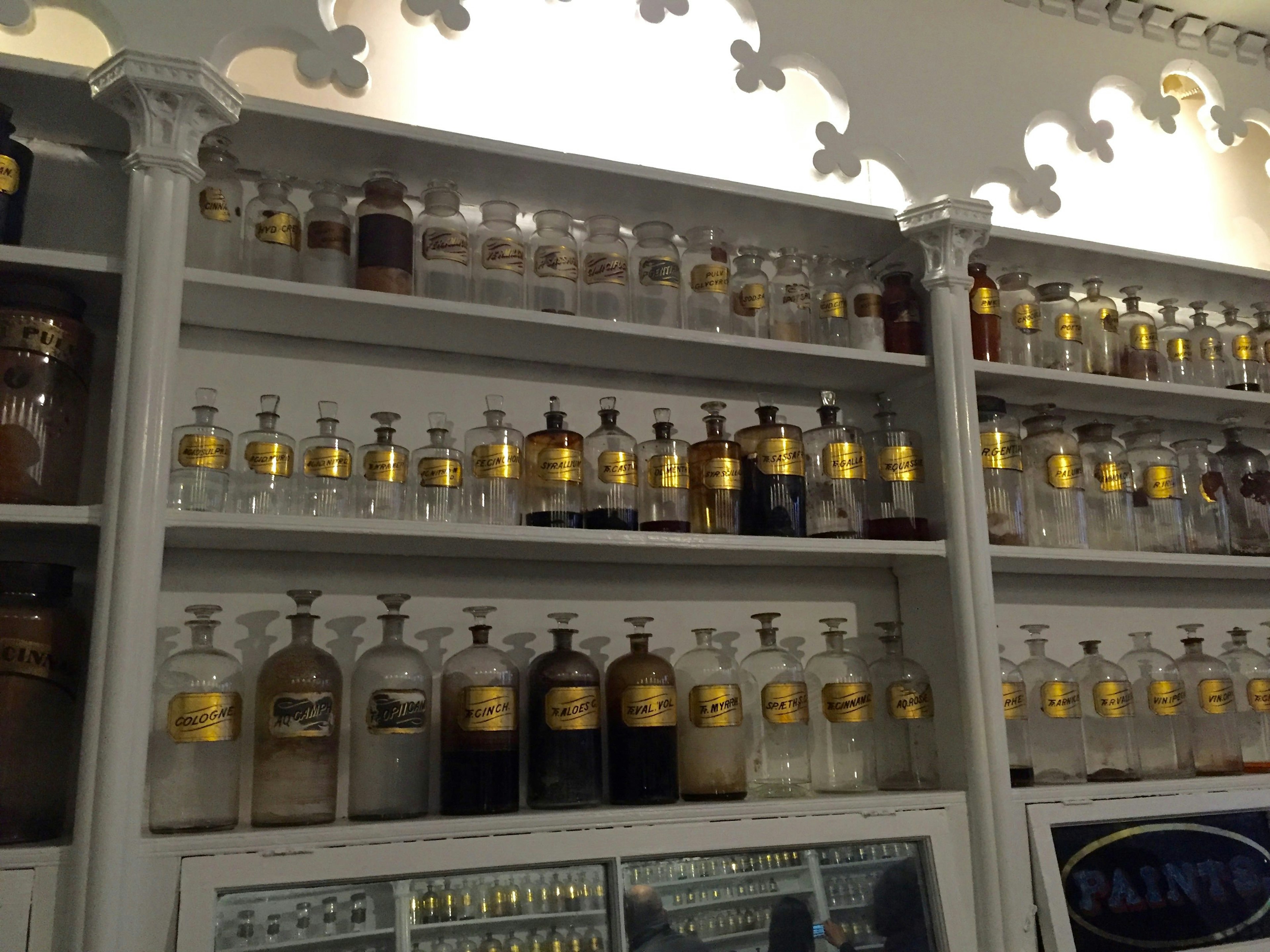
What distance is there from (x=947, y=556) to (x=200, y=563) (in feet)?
4.14

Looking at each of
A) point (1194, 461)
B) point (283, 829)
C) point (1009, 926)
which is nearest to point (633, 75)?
point (1194, 461)

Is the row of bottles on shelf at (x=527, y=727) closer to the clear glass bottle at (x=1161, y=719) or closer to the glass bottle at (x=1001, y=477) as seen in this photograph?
the glass bottle at (x=1001, y=477)

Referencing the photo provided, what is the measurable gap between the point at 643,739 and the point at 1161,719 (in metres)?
1.09

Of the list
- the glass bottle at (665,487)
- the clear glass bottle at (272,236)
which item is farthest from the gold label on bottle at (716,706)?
the clear glass bottle at (272,236)

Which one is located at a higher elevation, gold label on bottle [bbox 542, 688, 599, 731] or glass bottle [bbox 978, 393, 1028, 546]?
glass bottle [bbox 978, 393, 1028, 546]

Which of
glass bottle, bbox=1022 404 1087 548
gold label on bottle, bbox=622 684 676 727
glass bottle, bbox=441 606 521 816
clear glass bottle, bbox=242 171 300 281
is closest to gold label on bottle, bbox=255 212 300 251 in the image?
clear glass bottle, bbox=242 171 300 281

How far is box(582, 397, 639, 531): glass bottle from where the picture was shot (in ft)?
5.47

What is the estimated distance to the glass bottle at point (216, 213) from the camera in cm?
159

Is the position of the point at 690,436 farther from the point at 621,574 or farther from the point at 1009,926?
the point at 1009,926

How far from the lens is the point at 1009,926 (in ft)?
5.38

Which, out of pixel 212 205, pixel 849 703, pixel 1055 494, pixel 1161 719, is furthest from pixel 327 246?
pixel 1161 719

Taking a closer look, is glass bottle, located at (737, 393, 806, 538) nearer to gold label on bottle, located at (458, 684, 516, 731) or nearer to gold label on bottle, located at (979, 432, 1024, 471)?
gold label on bottle, located at (979, 432, 1024, 471)

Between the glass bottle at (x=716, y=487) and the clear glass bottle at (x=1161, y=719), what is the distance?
897 millimetres

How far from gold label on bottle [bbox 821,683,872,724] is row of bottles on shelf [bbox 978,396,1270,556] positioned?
0.40 meters
